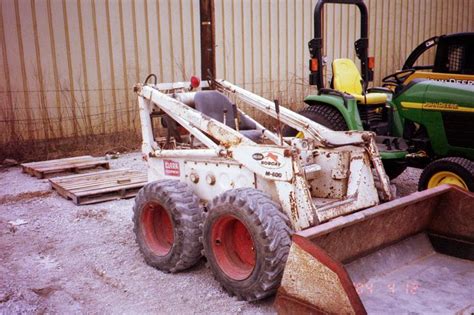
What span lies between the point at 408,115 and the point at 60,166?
471cm

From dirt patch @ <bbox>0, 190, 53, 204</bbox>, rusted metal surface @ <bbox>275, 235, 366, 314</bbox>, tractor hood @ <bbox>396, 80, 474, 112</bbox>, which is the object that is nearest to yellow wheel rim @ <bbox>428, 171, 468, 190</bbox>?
tractor hood @ <bbox>396, 80, 474, 112</bbox>

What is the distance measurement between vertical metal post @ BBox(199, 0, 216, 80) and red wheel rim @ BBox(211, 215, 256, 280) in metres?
3.89

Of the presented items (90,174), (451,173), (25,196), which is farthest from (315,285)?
(90,174)

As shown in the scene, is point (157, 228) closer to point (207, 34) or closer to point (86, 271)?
point (86, 271)

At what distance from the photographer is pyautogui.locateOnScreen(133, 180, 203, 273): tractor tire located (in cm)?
400

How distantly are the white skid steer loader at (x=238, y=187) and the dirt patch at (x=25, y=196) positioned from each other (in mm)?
2375

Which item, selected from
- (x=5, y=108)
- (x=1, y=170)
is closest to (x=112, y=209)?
(x=1, y=170)

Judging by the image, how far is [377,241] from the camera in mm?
3637

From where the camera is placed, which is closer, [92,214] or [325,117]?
[92,214]

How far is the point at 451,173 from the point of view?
518cm

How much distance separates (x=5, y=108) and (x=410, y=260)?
6.90 meters

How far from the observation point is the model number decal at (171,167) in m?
4.52

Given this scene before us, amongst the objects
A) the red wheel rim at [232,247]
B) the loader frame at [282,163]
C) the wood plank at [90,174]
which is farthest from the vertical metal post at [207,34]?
the red wheel rim at [232,247]

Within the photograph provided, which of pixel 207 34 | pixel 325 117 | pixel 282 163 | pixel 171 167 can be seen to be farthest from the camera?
pixel 207 34
